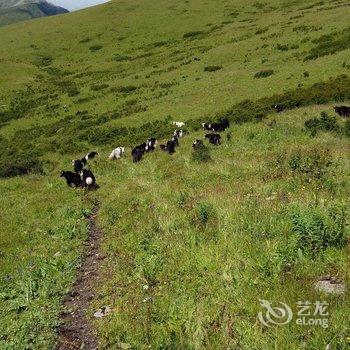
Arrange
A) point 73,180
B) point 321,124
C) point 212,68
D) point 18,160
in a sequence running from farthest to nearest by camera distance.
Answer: point 212,68
point 18,160
point 321,124
point 73,180

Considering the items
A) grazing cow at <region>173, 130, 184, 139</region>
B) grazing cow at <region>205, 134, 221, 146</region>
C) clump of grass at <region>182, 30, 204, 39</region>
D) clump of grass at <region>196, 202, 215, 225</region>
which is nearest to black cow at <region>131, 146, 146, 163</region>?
grazing cow at <region>205, 134, 221, 146</region>

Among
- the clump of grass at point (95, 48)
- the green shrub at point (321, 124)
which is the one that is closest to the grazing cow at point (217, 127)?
the green shrub at point (321, 124)

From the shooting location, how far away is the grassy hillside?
7652 millimetres

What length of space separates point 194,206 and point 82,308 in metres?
4.80

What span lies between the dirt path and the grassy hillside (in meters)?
0.23

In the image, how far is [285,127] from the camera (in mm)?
25203

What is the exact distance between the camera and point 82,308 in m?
9.06

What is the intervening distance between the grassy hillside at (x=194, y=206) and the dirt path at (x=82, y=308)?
23 centimetres

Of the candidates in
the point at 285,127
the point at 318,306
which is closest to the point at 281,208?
the point at 318,306

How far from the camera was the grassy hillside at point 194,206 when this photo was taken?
7.65 meters

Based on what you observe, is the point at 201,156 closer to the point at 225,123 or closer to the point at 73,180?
the point at 73,180

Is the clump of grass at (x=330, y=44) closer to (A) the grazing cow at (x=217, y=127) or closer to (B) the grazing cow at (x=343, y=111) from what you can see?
(B) the grazing cow at (x=343, y=111)

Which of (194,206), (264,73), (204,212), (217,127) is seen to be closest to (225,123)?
(217,127)

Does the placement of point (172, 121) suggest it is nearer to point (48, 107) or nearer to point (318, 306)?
point (48, 107)
